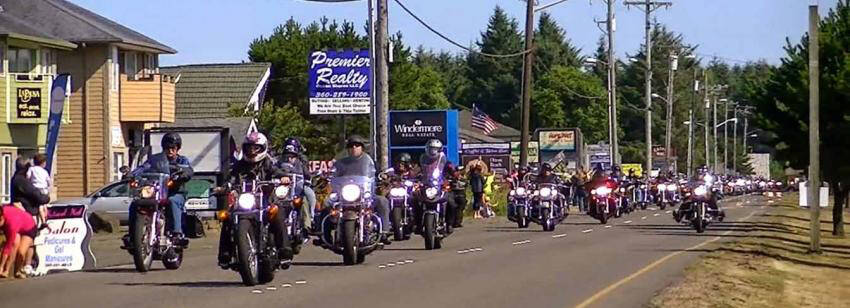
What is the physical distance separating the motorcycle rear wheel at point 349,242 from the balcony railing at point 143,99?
3063 centimetres

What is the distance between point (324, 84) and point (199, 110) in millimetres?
28773

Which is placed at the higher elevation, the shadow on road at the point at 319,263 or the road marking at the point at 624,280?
the shadow on road at the point at 319,263

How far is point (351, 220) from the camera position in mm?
19031

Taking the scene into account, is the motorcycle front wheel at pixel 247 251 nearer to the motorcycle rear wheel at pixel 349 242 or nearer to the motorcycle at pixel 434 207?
the motorcycle rear wheel at pixel 349 242

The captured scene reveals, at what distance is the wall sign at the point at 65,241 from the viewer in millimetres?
19234

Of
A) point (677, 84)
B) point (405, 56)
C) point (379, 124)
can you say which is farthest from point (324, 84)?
point (677, 84)

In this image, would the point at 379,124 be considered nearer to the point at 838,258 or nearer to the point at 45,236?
the point at 838,258

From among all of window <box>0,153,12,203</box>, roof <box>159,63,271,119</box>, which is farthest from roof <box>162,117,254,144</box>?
roof <box>159,63,271,119</box>

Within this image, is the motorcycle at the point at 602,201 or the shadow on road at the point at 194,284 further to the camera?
the motorcycle at the point at 602,201

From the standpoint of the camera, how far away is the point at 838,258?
94.4 ft

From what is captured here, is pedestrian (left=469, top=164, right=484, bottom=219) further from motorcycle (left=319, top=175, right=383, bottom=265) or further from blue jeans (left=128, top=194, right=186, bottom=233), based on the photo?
blue jeans (left=128, top=194, right=186, bottom=233)

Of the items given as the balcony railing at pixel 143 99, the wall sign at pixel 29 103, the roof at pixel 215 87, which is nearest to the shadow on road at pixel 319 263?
the wall sign at pixel 29 103

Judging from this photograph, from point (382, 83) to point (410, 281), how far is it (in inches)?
700

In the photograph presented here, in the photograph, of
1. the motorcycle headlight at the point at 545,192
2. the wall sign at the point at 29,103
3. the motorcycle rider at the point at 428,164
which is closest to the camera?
the motorcycle rider at the point at 428,164
